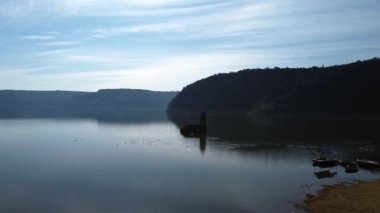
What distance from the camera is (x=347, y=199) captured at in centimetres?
3547

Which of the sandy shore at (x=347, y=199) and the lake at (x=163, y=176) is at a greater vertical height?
the sandy shore at (x=347, y=199)

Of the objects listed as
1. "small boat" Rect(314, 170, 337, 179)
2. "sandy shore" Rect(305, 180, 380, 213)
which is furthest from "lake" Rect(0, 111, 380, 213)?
"sandy shore" Rect(305, 180, 380, 213)

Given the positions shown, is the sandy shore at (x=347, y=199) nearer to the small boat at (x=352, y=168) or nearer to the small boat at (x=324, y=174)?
the small boat at (x=324, y=174)

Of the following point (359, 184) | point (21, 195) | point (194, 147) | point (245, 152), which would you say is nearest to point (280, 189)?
point (359, 184)

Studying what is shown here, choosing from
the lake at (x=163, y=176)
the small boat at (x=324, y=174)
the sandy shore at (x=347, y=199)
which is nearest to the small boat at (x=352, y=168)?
the lake at (x=163, y=176)

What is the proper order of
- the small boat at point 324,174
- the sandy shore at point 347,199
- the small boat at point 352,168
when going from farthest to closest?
the small boat at point 352,168 → the small boat at point 324,174 → the sandy shore at point 347,199

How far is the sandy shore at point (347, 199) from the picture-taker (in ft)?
106

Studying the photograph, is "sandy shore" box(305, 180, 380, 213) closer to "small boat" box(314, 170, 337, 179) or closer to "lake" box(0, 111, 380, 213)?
"lake" box(0, 111, 380, 213)

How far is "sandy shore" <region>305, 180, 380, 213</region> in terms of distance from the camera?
1272 inches

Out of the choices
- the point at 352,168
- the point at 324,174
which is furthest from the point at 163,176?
the point at 352,168

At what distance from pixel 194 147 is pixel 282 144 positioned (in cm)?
1628

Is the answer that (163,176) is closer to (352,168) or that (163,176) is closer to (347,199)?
(347,199)

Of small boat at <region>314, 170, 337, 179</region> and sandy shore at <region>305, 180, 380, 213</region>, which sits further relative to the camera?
small boat at <region>314, 170, 337, 179</region>

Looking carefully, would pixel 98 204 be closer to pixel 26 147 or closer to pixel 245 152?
pixel 245 152
